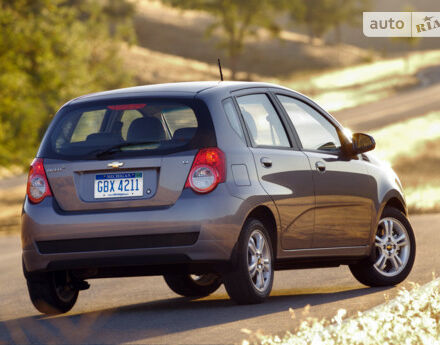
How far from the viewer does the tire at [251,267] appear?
8227mm

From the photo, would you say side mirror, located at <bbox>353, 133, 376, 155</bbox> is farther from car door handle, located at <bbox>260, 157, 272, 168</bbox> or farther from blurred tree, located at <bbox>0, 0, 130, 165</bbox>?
blurred tree, located at <bbox>0, 0, 130, 165</bbox>

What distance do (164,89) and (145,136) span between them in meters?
0.54

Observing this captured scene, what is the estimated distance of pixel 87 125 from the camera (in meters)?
8.77

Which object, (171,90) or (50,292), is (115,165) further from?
(50,292)

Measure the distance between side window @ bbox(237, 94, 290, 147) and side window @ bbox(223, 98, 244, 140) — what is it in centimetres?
15

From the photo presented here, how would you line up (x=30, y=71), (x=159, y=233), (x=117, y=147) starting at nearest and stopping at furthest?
1. (x=159, y=233)
2. (x=117, y=147)
3. (x=30, y=71)

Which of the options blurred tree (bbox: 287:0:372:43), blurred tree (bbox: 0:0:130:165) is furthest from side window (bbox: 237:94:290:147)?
blurred tree (bbox: 287:0:372:43)

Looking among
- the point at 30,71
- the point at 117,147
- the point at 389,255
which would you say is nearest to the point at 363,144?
the point at 389,255

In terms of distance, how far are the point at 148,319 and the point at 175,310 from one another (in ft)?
1.79

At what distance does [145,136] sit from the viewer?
27.4 feet

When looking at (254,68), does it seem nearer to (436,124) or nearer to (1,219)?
(436,124)

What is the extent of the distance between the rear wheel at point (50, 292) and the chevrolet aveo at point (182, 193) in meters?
0.01

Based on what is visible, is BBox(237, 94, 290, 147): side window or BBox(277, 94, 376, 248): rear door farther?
BBox(277, 94, 376, 248): rear door

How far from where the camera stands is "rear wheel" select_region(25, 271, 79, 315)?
8.66m
